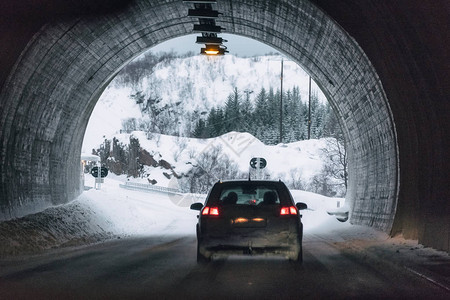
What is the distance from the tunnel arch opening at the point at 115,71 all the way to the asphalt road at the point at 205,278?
470 centimetres

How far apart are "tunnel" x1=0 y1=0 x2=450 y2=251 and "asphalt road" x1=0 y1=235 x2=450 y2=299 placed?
2886mm

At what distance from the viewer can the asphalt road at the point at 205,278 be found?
31.8 feet

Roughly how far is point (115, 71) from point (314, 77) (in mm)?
7333

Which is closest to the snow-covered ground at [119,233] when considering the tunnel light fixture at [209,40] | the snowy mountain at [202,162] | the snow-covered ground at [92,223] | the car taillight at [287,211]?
the snow-covered ground at [92,223]

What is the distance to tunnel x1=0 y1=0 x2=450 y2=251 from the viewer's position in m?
14.9

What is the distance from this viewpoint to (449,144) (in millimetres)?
14367

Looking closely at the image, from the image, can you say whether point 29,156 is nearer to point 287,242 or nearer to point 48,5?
point 48,5

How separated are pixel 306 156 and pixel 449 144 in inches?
4250

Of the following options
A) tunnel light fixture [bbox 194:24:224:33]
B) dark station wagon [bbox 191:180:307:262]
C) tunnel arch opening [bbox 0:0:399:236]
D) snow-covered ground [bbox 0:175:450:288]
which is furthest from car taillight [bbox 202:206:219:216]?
tunnel light fixture [bbox 194:24:224:33]

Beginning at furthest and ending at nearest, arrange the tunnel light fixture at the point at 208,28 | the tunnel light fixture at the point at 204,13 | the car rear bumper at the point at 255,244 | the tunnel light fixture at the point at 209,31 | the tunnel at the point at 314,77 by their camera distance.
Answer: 1. the tunnel light fixture at the point at 208,28
2. the tunnel light fixture at the point at 209,31
3. the tunnel light fixture at the point at 204,13
4. the tunnel at the point at 314,77
5. the car rear bumper at the point at 255,244

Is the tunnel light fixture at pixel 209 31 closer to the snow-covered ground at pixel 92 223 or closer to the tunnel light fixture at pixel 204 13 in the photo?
the tunnel light fixture at pixel 204 13

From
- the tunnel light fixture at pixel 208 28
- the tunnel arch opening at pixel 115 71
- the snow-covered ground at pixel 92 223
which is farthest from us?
the tunnel light fixture at pixel 208 28

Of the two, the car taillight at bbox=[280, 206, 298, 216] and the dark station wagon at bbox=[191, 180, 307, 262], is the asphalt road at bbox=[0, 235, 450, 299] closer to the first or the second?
the dark station wagon at bbox=[191, 180, 307, 262]

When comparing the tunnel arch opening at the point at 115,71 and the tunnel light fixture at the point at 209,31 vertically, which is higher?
the tunnel light fixture at the point at 209,31
